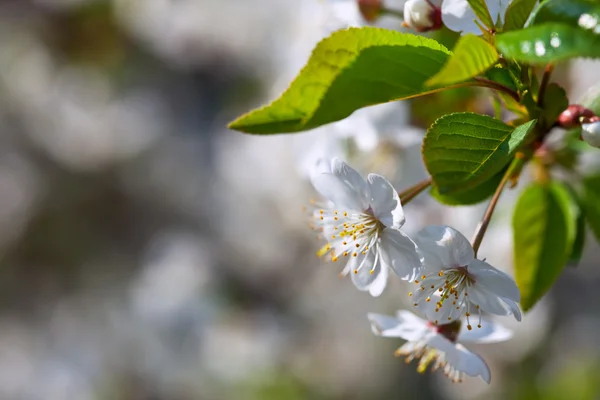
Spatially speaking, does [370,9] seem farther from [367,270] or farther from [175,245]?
[175,245]

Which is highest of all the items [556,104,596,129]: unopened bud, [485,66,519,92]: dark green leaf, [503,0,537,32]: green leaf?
[503,0,537,32]: green leaf

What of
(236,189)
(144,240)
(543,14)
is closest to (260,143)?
(236,189)

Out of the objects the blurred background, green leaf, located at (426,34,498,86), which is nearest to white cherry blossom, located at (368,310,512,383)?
A: green leaf, located at (426,34,498,86)

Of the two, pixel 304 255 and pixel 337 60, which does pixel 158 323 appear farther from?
pixel 337 60

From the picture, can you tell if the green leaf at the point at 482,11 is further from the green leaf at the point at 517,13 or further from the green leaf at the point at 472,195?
the green leaf at the point at 472,195

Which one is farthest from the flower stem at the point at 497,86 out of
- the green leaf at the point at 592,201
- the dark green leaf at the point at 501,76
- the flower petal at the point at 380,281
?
the green leaf at the point at 592,201

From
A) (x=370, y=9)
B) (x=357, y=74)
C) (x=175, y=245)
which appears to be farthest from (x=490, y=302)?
(x=175, y=245)

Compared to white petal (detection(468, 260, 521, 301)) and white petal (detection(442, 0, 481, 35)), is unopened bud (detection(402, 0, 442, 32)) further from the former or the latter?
white petal (detection(468, 260, 521, 301))
